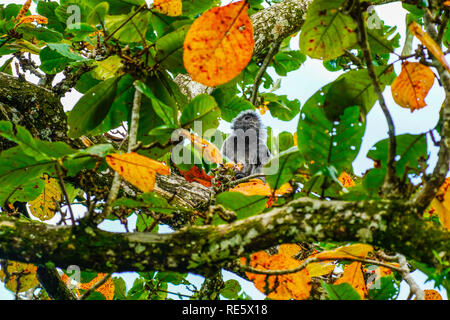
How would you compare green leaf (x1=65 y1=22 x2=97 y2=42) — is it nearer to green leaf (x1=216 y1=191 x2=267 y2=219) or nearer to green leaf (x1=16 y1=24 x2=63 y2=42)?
→ green leaf (x1=16 y1=24 x2=63 y2=42)

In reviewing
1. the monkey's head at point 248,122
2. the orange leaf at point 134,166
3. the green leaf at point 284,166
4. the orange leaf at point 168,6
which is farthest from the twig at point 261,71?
the monkey's head at point 248,122

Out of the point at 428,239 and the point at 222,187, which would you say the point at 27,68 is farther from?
the point at 428,239

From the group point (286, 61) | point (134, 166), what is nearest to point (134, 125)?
point (134, 166)

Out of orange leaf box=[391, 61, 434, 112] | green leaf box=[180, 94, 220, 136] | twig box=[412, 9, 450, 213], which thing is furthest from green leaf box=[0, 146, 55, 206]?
orange leaf box=[391, 61, 434, 112]

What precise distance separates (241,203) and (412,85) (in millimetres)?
723

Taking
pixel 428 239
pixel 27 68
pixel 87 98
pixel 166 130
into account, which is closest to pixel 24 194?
pixel 87 98

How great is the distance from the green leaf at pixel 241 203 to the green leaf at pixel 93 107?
0.58 m

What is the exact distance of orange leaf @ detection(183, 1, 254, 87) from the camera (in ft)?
4.07

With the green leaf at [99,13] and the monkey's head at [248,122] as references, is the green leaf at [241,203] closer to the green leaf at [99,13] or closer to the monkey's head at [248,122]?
the green leaf at [99,13]

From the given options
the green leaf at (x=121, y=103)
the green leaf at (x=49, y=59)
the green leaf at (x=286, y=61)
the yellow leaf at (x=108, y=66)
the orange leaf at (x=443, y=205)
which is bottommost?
the orange leaf at (x=443, y=205)

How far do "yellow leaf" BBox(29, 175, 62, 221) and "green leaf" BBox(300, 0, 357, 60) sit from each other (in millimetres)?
1772

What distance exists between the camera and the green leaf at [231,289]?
2.29 meters

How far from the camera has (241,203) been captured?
4.62 ft
